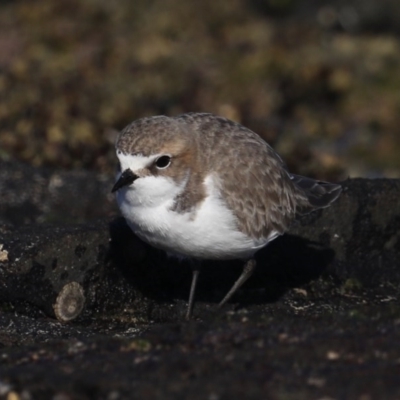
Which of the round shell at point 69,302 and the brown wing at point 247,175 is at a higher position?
the brown wing at point 247,175

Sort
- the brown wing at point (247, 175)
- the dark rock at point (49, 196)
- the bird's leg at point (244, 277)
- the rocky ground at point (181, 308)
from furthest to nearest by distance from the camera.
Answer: the dark rock at point (49, 196)
the bird's leg at point (244, 277)
the brown wing at point (247, 175)
the rocky ground at point (181, 308)

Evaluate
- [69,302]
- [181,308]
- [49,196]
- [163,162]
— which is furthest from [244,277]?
[49,196]

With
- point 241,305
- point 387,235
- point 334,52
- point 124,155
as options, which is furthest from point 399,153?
point 124,155

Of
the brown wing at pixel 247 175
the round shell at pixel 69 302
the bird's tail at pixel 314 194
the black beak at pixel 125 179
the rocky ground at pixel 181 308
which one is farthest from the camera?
the bird's tail at pixel 314 194

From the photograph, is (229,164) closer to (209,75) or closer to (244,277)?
(244,277)

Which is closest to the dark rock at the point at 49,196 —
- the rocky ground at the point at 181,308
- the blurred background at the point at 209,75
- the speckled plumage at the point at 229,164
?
the rocky ground at the point at 181,308

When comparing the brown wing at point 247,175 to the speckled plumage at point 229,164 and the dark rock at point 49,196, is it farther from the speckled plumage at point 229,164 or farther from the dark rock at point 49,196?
the dark rock at point 49,196

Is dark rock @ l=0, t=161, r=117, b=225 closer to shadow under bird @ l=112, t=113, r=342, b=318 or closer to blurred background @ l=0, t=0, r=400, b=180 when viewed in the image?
blurred background @ l=0, t=0, r=400, b=180
